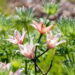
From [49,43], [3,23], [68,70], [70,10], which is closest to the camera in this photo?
[49,43]

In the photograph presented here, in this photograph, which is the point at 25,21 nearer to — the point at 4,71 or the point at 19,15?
the point at 19,15

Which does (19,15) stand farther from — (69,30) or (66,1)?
(66,1)

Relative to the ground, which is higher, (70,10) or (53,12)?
(53,12)

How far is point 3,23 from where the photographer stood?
4.00 feet

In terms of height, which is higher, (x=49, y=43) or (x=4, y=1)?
(x=49, y=43)

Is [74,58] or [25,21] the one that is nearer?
[74,58]

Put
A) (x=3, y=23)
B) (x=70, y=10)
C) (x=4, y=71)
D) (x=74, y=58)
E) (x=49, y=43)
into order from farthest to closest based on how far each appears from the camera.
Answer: (x=70, y=10) → (x=3, y=23) → (x=74, y=58) → (x=49, y=43) → (x=4, y=71)

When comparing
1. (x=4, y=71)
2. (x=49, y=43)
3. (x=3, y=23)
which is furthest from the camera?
(x=3, y=23)

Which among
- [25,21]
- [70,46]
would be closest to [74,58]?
[70,46]

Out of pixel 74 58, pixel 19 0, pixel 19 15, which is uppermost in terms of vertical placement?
pixel 19 15

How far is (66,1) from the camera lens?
4.12 metres

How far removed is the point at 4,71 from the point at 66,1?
3.58 metres

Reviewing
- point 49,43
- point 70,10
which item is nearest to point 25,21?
point 49,43

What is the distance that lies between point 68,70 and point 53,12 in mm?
428
